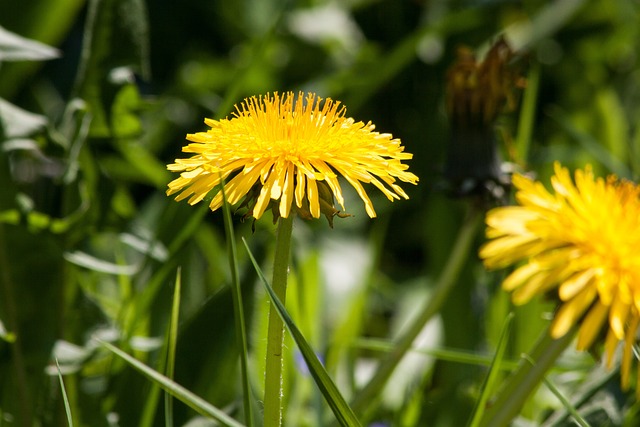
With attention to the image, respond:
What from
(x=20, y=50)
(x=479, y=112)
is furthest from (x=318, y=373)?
(x=20, y=50)

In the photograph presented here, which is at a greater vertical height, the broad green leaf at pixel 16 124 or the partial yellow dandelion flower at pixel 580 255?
the broad green leaf at pixel 16 124

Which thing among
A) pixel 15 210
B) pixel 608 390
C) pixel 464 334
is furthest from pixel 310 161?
pixel 464 334

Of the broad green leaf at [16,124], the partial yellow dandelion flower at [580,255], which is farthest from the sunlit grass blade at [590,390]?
the broad green leaf at [16,124]

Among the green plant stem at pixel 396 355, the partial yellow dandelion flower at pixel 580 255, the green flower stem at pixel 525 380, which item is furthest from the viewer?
the green plant stem at pixel 396 355

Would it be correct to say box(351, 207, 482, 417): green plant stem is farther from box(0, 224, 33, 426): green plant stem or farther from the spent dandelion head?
box(0, 224, 33, 426): green plant stem

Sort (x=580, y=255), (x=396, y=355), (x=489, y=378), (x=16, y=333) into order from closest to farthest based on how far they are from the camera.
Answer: (x=580, y=255)
(x=489, y=378)
(x=396, y=355)
(x=16, y=333)

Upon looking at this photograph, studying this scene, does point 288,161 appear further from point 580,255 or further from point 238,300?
point 580,255

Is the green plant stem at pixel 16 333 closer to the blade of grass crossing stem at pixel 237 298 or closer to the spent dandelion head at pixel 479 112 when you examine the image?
the blade of grass crossing stem at pixel 237 298
